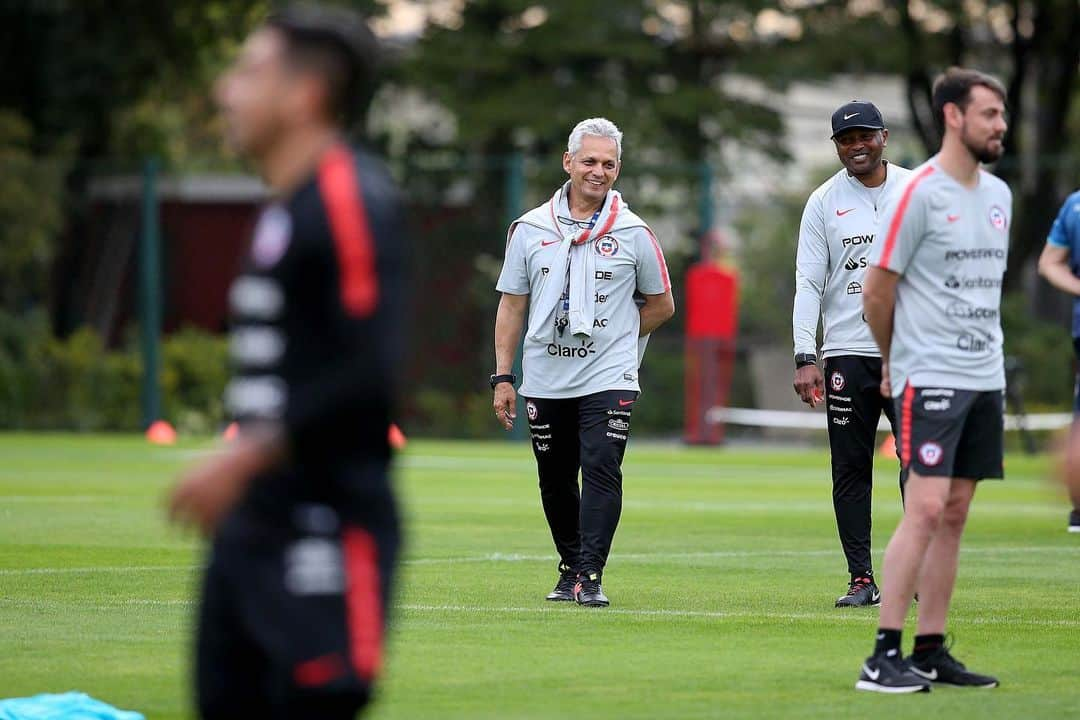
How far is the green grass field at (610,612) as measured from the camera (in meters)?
7.11

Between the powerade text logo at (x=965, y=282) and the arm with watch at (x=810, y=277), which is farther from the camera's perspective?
the arm with watch at (x=810, y=277)

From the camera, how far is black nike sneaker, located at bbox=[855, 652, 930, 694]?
7.18 m

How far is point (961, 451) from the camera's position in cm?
721

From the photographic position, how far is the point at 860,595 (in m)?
9.91

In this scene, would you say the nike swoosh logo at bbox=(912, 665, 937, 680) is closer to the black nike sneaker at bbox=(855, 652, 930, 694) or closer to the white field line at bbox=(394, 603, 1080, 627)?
the black nike sneaker at bbox=(855, 652, 930, 694)

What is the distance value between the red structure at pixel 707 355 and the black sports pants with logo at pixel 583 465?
52.2 ft

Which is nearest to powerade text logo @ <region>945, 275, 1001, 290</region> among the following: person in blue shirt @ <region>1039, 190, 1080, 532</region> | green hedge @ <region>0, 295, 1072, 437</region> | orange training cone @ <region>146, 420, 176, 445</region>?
person in blue shirt @ <region>1039, 190, 1080, 532</region>

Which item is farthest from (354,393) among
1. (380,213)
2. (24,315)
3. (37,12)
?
(37,12)

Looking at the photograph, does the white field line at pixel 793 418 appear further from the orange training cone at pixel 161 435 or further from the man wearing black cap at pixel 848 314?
the man wearing black cap at pixel 848 314

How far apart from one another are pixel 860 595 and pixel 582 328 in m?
1.85

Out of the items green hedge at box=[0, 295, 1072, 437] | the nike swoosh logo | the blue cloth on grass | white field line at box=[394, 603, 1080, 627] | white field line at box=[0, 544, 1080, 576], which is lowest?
green hedge at box=[0, 295, 1072, 437]

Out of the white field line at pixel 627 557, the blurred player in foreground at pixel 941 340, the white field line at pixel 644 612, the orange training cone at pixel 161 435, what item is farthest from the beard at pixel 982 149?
the orange training cone at pixel 161 435

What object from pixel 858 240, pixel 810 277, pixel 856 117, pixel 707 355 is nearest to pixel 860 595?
pixel 810 277

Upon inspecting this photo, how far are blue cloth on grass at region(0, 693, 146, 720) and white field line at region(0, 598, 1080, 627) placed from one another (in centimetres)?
323
